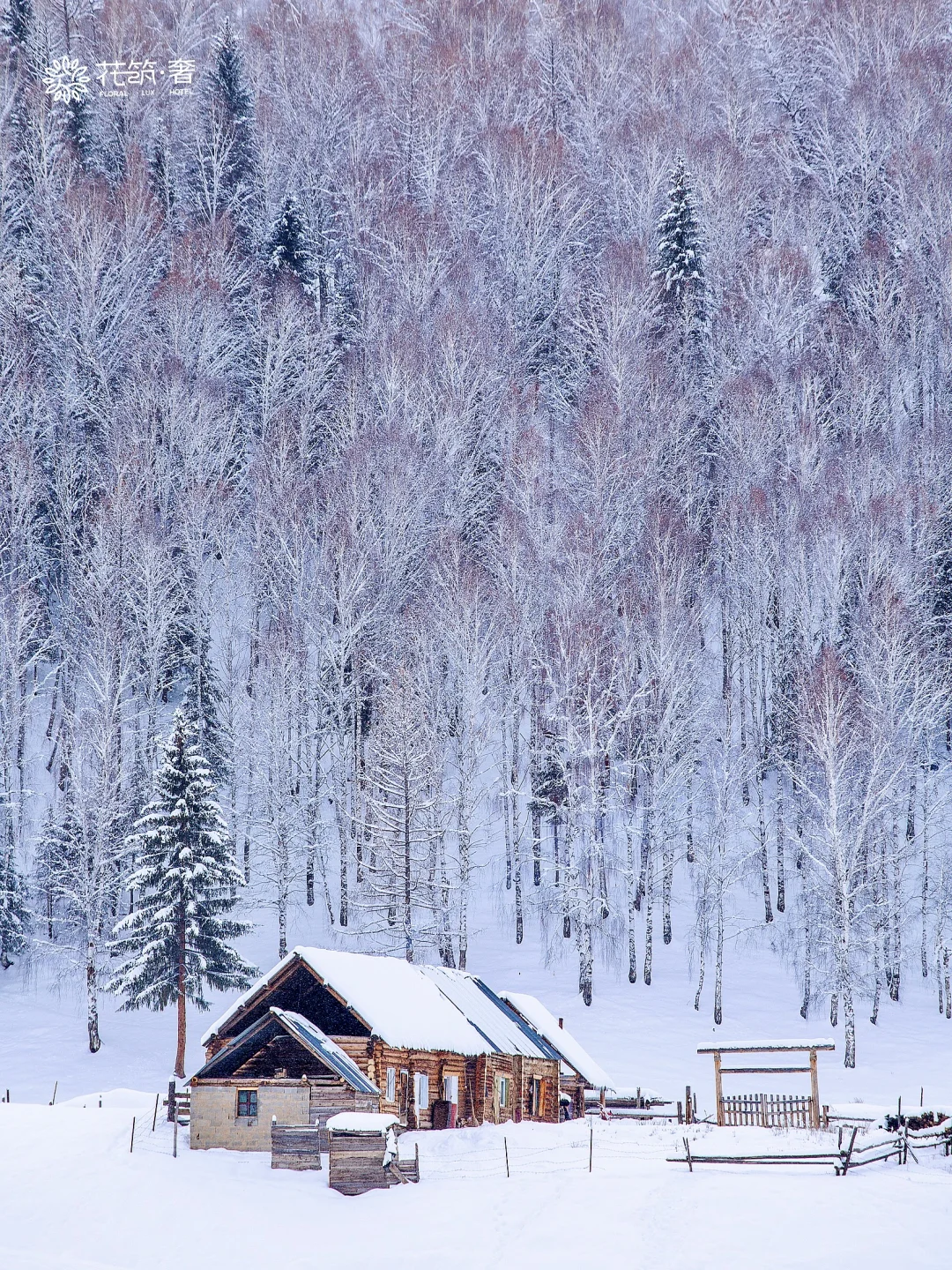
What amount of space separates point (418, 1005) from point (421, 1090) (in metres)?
2.06

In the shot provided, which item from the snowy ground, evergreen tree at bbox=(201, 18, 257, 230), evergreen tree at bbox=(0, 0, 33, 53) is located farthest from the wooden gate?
evergreen tree at bbox=(0, 0, 33, 53)

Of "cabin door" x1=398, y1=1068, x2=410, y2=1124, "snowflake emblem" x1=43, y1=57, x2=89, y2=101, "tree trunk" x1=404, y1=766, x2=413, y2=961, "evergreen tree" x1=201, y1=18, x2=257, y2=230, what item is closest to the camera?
"cabin door" x1=398, y1=1068, x2=410, y2=1124

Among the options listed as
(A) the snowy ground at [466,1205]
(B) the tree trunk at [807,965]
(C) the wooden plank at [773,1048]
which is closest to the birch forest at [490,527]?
(B) the tree trunk at [807,965]

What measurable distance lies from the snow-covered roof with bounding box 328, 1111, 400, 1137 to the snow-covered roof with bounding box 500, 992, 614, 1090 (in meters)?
12.1

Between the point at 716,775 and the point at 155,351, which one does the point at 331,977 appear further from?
the point at 155,351

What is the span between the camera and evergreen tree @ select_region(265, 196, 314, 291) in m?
69.6

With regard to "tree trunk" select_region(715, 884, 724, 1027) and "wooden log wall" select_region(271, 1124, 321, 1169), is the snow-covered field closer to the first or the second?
"wooden log wall" select_region(271, 1124, 321, 1169)

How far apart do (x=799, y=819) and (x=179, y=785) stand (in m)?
21.6

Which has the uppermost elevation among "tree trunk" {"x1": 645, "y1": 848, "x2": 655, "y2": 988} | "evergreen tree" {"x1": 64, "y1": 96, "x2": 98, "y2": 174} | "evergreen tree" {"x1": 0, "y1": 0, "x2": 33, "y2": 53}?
"evergreen tree" {"x1": 0, "y1": 0, "x2": 33, "y2": 53}

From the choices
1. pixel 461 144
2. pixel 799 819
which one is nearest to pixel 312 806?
pixel 799 819

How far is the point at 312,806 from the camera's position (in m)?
47.8

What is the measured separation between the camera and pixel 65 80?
76750 mm

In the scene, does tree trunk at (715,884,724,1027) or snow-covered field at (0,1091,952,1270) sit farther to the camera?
tree trunk at (715,884,724,1027)
